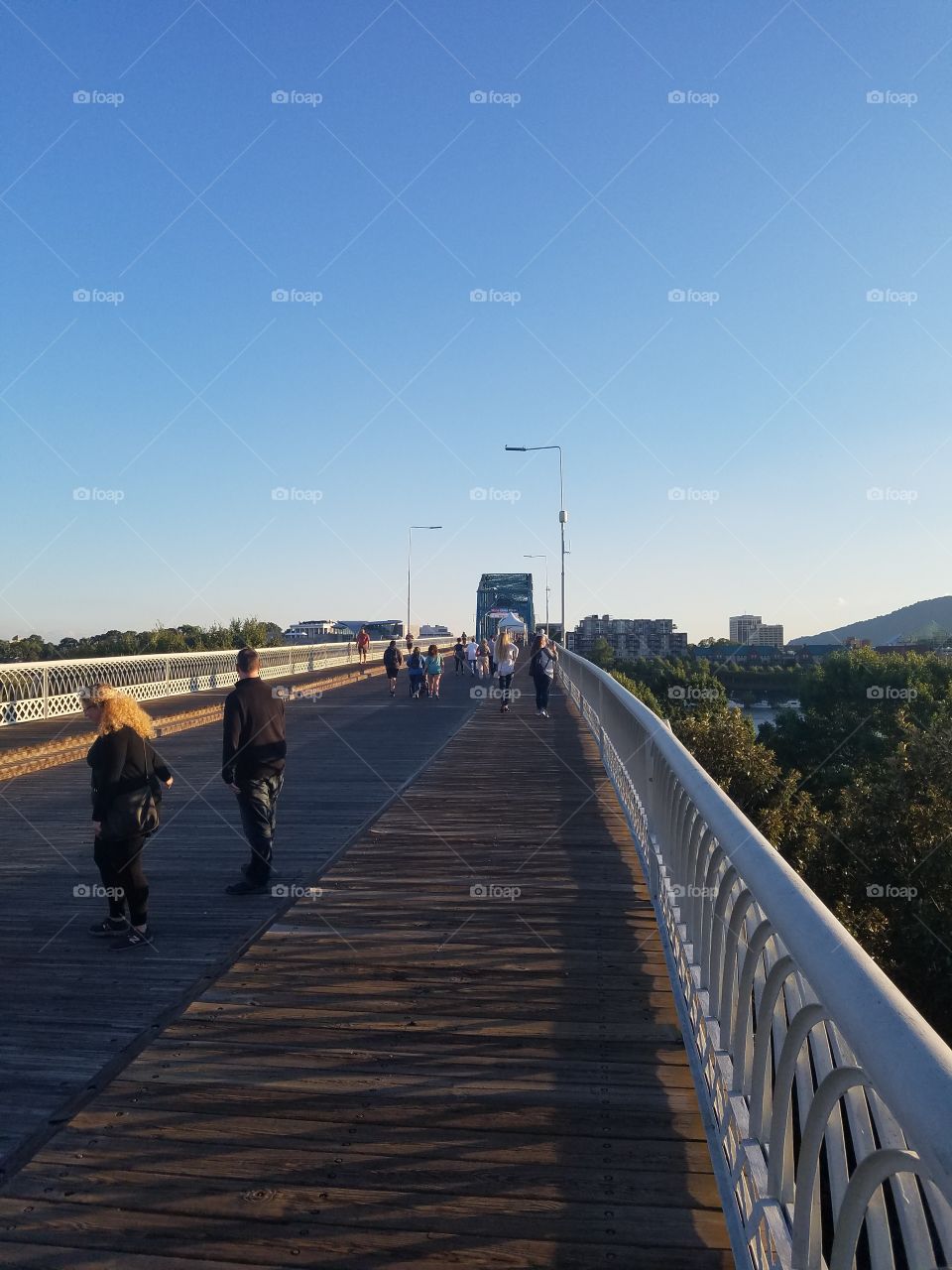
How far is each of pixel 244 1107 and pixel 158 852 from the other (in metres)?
4.90

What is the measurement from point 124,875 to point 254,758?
1.44 meters

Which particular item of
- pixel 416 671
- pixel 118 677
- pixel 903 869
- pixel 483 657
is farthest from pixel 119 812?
pixel 483 657

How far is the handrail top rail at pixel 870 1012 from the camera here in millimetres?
1387

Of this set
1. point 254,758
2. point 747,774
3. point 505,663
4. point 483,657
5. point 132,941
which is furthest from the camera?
point 483,657

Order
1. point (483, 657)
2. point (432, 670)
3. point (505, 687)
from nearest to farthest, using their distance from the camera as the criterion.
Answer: point (505, 687) < point (432, 670) < point (483, 657)

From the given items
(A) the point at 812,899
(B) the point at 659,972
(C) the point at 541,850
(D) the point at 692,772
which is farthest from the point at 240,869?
(A) the point at 812,899

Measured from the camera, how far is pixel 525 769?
12578 mm

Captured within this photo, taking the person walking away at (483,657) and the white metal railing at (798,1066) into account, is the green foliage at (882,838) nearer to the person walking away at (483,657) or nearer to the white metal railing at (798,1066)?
the person walking away at (483,657)

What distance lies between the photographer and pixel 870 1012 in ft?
5.57

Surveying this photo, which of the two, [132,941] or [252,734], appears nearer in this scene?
[132,941]

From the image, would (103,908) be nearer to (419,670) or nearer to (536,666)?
(536,666)

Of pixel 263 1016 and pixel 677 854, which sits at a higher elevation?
pixel 677 854

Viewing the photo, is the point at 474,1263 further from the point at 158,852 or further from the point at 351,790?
the point at 351,790

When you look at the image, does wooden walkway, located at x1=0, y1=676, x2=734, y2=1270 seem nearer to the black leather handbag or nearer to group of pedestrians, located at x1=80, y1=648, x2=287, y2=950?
group of pedestrians, located at x1=80, y1=648, x2=287, y2=950
